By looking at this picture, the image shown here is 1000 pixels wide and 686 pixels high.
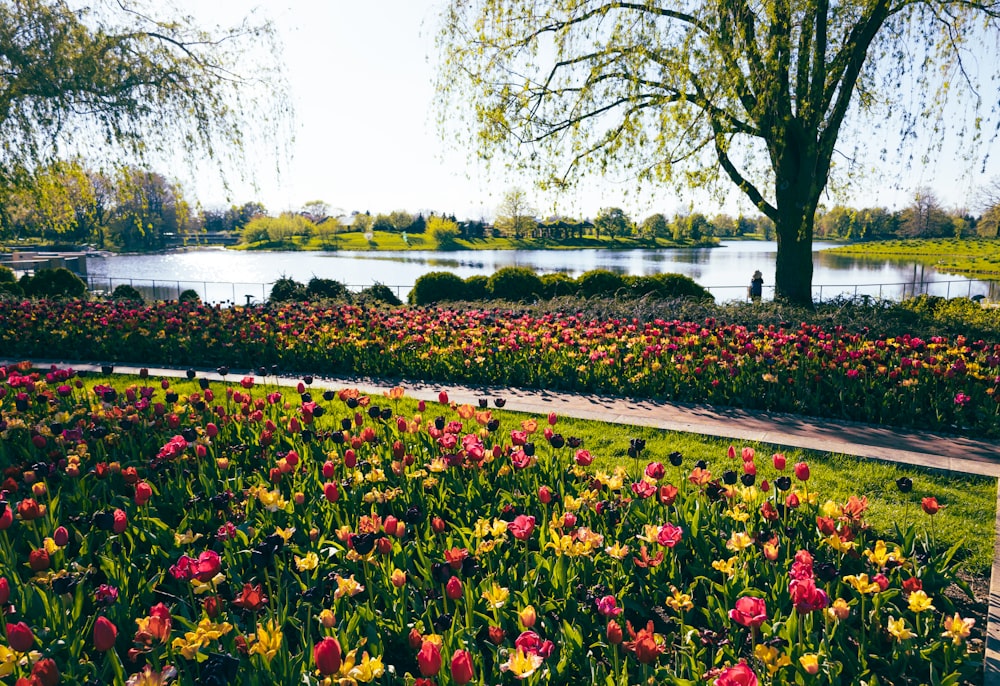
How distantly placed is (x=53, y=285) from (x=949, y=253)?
259ft

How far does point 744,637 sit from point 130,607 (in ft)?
9.32

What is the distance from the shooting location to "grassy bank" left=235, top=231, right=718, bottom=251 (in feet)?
287

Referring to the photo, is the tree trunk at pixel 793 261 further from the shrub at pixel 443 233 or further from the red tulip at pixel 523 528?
the shrub at pixel 443 233

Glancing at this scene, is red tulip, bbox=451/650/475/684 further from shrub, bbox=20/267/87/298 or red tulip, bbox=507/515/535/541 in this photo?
shrub, bbox=20/267/87/298

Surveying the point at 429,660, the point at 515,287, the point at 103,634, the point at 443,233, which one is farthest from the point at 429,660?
the point at 443,233

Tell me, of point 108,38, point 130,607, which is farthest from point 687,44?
point 130,607

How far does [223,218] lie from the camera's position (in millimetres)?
123812

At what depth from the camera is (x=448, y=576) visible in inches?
115

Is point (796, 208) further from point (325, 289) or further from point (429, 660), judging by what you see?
point (429, 660)

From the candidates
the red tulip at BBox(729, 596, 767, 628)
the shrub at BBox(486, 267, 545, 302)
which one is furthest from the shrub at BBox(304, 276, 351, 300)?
the red tulip at BBox(729, 596, 767, 628)

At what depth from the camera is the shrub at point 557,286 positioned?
57.6 feet

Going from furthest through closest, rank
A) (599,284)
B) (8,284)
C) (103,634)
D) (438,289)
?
(8,284)
(438,289)
(599,284)
(103,634)

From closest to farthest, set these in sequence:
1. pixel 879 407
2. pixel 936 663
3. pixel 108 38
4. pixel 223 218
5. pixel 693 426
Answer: pixel 936 663 < pixel 693 426 < pixel 879 407 < pixel 108 38 < pixel 223 218

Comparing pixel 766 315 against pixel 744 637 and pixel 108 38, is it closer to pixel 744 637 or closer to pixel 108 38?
pixel 744 637
